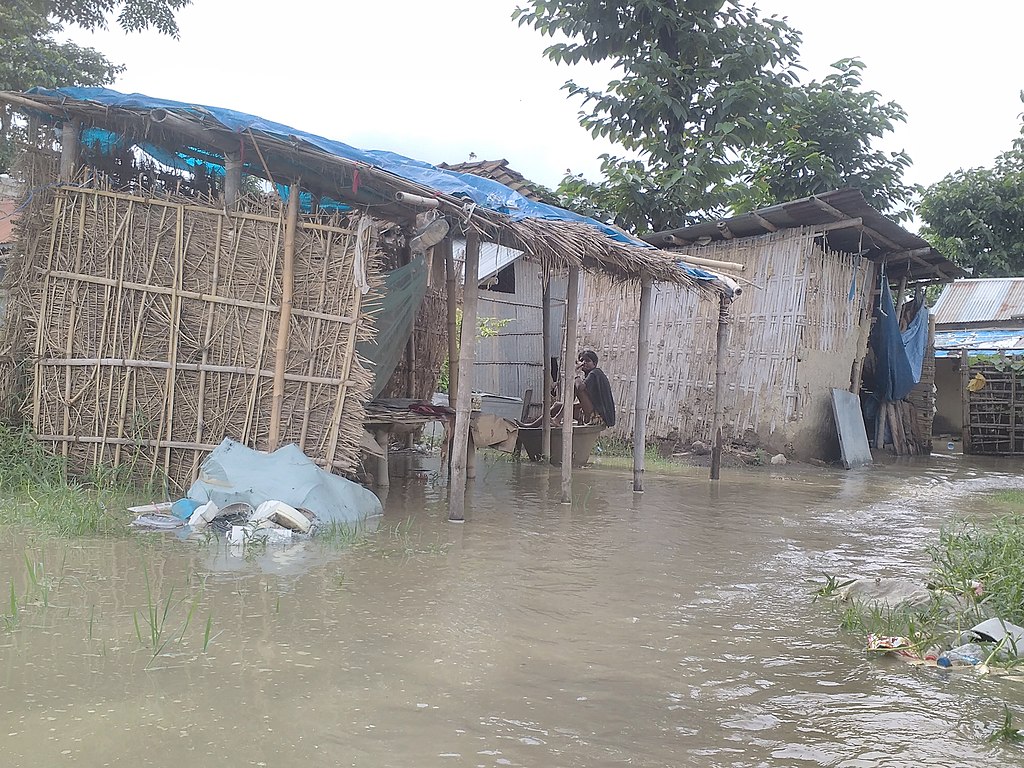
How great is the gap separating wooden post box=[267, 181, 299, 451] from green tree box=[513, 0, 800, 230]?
9709 mm

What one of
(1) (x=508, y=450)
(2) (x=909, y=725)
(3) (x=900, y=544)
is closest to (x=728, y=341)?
(1) (x=508, y=450)

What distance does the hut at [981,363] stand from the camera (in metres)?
16.3

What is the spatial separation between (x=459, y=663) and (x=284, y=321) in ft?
12.3

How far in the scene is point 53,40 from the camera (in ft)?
47.7

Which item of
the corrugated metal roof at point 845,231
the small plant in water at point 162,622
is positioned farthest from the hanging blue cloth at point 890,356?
the small plant in water at point 162,622

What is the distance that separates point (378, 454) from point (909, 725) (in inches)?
223

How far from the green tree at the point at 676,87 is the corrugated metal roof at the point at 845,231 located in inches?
101

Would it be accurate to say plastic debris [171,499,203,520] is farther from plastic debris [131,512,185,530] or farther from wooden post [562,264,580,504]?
wooden post [562,264,580,504]

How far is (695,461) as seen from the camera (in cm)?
1248

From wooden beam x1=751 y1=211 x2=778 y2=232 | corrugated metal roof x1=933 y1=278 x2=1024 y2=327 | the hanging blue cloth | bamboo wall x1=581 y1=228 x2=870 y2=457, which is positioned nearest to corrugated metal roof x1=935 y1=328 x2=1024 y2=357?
corrugated metal roof x1=933 y1=278 x2=1024 y2=327

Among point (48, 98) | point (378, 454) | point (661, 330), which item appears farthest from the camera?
point (661, 330)

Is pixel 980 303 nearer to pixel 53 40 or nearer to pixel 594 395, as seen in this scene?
pixel 594 395

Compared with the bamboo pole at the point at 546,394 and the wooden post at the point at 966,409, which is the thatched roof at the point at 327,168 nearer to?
the bamboo pole at the point at 546,394

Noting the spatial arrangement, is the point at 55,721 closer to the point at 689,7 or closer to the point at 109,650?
the point at 109,650
